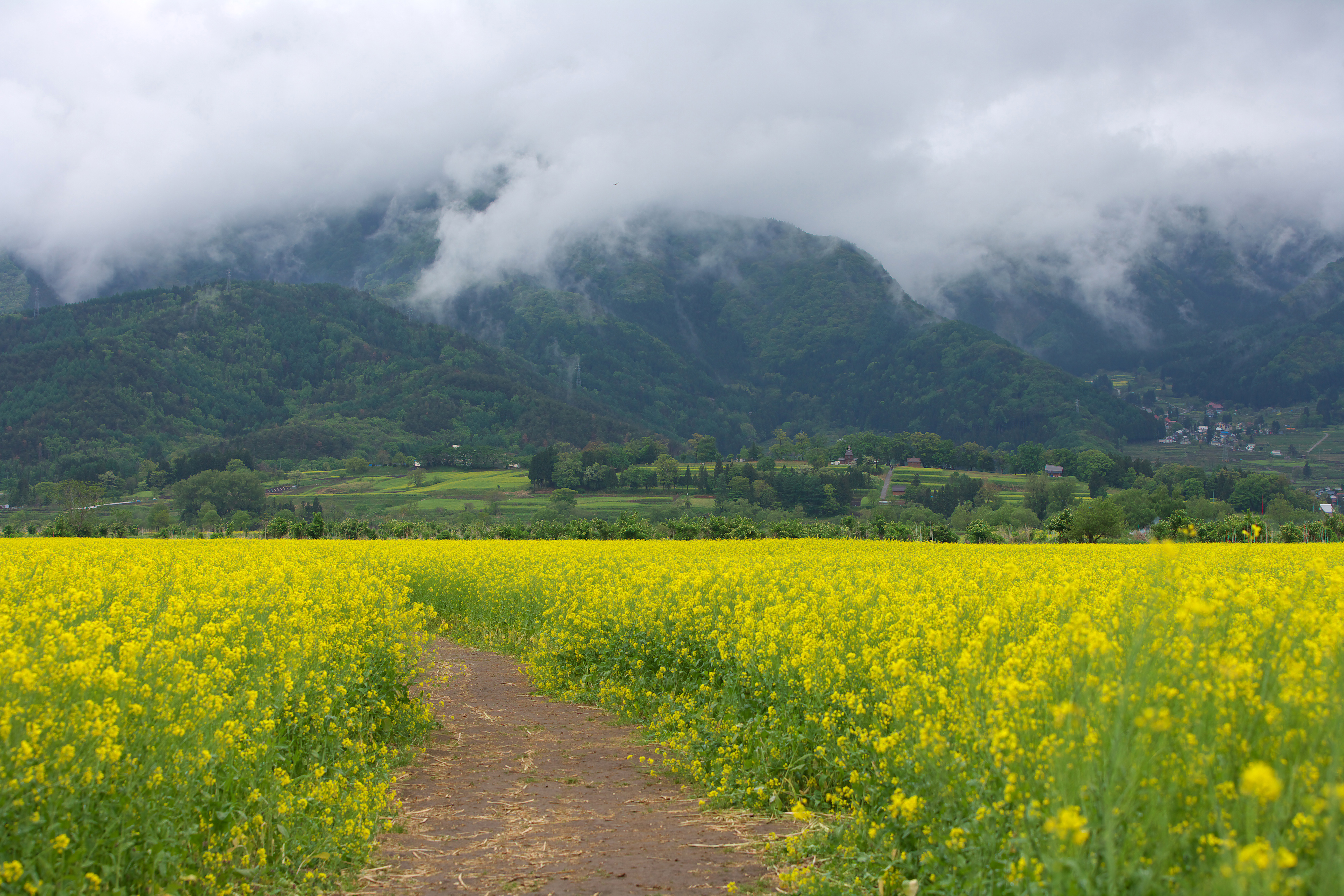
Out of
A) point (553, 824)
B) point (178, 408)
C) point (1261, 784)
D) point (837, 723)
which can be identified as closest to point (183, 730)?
point (553, 824)

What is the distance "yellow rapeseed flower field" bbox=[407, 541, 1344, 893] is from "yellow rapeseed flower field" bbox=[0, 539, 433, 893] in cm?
357

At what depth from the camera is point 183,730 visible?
5.46 metres

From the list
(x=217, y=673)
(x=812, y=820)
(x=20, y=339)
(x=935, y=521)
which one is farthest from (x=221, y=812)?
(x=20, y=339)

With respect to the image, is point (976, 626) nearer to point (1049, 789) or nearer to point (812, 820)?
point (812, 820)

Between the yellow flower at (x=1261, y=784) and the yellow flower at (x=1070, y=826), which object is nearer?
the yellow flower at (x=1261, y=784)

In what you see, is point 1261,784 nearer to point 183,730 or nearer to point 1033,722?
point 1033,722

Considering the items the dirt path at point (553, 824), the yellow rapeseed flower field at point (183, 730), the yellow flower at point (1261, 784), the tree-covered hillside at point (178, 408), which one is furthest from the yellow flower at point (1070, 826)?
the tree-covered hillside at point (178, 408)

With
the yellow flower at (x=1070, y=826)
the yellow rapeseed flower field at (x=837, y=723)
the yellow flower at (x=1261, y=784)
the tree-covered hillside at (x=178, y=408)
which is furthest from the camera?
the tree-covered hillside at (x=178, y=408)

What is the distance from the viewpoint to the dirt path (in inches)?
257

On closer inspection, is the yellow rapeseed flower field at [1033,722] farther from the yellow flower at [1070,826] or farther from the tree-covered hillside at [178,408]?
the tree-covered hillside at [178,408]

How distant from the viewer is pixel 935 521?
79375 millimetres

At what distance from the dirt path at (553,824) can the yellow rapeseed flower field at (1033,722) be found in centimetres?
56

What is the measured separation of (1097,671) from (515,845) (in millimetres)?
5026

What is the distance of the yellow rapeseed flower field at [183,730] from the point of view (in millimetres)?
4590
